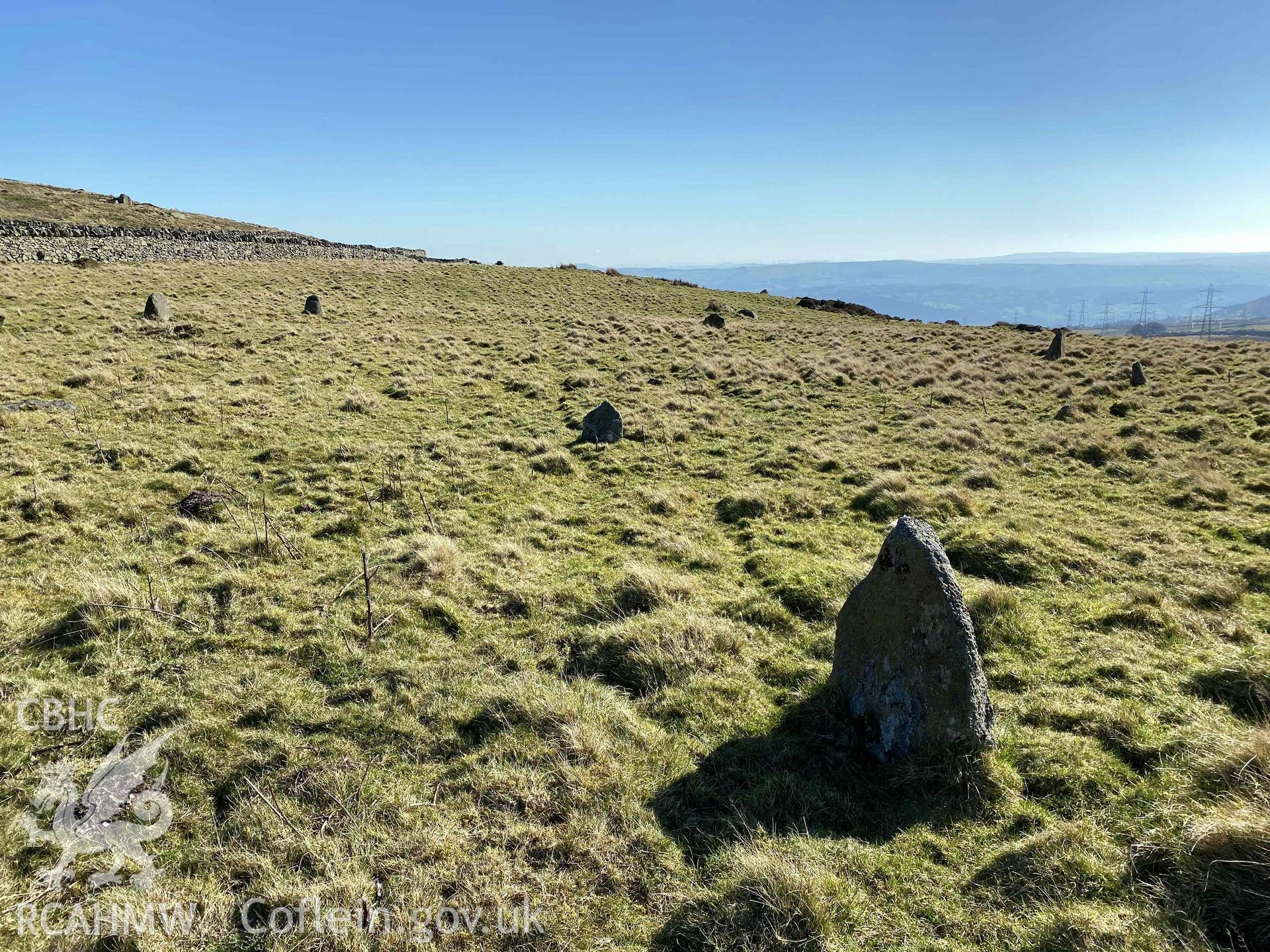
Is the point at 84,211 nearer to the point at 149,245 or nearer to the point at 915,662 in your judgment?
the point at 149,245

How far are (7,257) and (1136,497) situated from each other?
54.3 metres

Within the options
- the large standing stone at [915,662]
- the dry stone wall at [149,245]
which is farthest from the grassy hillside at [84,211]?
the large standing stone at [915,662]

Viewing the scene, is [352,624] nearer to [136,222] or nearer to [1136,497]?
[1136,497]

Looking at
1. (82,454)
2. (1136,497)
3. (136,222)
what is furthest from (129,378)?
(136,222)

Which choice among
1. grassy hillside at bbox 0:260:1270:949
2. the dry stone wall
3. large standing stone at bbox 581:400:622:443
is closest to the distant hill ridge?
the dry stone wall

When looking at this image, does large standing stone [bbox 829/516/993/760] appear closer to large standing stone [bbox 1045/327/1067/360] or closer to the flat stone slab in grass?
the flat stone slab in grass

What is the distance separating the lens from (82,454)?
11586 millimetres

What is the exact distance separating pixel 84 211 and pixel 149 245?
17710 mm

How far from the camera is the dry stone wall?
37.8 m

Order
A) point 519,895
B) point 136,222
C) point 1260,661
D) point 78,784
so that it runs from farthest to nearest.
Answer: point 136,222
point 1260,661
point 78,784
point 519,895

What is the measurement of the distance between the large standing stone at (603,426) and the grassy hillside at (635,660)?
613 mm

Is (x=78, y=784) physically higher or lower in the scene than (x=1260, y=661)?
lower

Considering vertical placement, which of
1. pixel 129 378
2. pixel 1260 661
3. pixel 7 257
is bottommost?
pixel 1260 661

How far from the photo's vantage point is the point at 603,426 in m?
15.7
